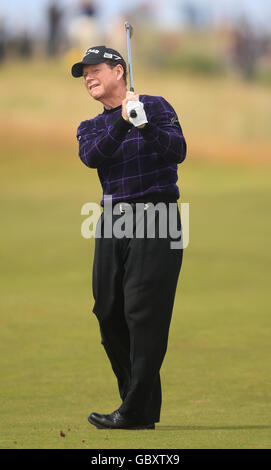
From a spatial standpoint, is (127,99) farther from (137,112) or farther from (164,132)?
(164,132)

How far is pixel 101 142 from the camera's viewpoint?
20.0ft

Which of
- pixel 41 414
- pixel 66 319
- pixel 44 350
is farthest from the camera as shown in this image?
pixel 66 319

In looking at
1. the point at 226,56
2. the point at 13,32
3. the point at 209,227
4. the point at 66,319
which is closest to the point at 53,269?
the point at 66,319

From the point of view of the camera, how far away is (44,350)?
9.96m

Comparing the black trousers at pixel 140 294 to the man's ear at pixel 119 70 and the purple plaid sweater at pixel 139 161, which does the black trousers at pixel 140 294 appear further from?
the man's ear at pixel 119 70

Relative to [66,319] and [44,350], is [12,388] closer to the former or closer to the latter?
[44,350]

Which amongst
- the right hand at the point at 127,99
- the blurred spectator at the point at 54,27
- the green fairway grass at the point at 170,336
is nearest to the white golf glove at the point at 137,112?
the right hand at the point at 127,99

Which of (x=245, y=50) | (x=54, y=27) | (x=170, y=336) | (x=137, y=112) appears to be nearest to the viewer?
(x=137, y=112)

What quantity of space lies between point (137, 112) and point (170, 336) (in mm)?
5218

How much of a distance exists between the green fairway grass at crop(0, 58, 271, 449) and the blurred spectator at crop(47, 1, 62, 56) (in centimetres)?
5257

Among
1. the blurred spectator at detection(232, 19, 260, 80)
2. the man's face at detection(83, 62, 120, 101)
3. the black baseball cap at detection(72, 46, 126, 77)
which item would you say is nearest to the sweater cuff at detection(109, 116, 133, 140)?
the man's face at detection(83, 62, 120, 101)

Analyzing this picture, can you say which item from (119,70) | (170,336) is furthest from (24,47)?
(119,70)

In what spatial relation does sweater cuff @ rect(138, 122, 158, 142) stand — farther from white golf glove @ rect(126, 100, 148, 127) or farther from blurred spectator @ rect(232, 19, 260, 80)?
blurred spectator @ rect(232, 19, 260, 80)

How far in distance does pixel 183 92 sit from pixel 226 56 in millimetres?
56927
